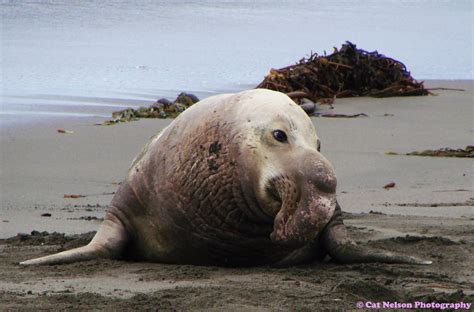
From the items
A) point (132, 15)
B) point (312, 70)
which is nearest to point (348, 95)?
point (312, 70)

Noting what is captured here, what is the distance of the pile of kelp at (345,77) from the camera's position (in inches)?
504

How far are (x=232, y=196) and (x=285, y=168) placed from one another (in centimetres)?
36

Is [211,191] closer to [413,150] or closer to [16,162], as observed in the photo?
[16,162]

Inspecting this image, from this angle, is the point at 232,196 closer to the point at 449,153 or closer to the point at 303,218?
the point at 303,218

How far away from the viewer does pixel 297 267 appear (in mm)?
5262

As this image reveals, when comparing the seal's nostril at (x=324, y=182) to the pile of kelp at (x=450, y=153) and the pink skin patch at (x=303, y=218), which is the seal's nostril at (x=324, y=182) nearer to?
the pink skin patch at (x=303, y=218)

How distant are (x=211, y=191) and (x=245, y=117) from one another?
1.22ft

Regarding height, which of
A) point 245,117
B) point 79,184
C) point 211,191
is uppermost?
point 245,117

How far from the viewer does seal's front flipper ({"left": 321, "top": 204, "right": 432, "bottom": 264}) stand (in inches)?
206

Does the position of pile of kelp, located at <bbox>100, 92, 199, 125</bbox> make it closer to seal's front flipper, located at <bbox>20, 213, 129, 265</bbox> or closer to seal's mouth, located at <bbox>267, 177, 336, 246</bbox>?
seal's front flipper, located at <bbox>20, 213, 129, 265</bbox>

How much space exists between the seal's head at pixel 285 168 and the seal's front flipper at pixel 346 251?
0.57m

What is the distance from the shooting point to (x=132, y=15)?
31984 mm

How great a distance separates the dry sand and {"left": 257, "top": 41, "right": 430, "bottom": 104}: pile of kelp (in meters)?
0.45

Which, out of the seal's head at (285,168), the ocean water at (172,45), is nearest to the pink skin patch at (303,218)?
the seal's head at (285,168)
